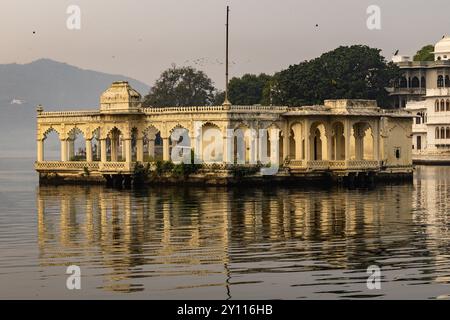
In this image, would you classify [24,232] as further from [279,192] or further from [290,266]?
[279,192]

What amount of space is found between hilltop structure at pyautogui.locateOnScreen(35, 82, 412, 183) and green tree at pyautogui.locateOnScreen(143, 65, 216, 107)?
192 ft

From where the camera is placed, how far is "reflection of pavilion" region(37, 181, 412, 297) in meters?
35.8

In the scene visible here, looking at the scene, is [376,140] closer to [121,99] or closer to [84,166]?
[121,99]

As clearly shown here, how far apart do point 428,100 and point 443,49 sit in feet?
62.3

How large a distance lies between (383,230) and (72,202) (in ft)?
77.3

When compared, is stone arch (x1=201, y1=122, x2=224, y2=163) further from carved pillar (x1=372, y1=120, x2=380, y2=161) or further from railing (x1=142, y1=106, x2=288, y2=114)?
carved pillar (x1=372, y1=120, x2=380, y2=161)

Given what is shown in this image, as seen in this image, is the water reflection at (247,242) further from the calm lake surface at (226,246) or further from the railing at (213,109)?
the railing at (213,109)

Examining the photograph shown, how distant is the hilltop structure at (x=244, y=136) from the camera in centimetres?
8012

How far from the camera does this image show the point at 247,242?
42031 mm

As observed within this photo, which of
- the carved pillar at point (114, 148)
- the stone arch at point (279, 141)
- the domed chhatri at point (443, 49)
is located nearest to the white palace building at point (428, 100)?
the domed chhatri at point (443, 49)

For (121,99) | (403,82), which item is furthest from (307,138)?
(403,82)

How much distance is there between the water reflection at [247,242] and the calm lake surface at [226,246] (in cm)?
4

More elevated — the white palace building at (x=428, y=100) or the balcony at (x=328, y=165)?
the white palace building at (x=428, y=100)

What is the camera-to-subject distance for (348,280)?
1286 inches
